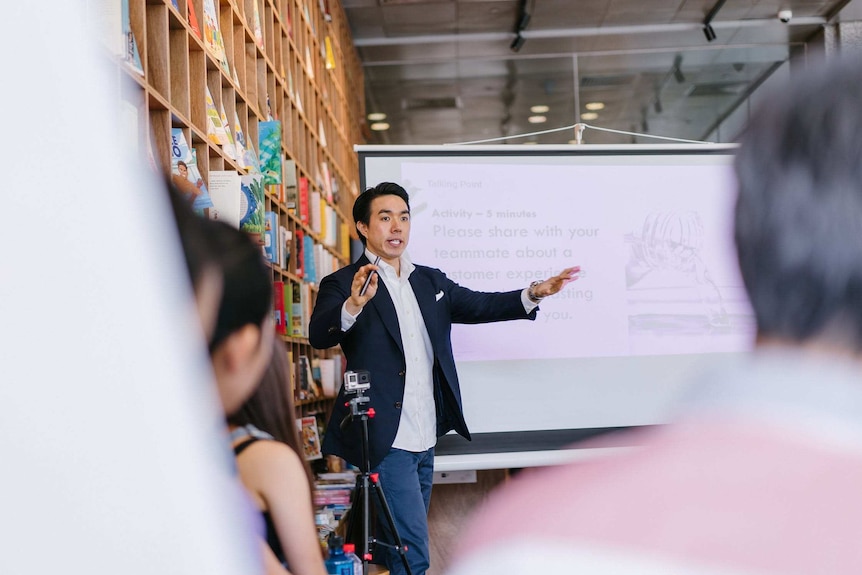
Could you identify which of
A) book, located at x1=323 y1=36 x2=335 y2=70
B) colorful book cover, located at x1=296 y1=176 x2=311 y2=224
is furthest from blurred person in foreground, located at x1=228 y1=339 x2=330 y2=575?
book, located at x1=323 y1=36 x2=335 y2=70

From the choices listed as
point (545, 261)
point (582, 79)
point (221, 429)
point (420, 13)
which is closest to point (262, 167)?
point (545, 261)

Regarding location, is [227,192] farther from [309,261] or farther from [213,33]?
[309,261]

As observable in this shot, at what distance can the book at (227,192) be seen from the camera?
242cm

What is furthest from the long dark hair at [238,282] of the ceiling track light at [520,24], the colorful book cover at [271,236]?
the ceiling track light at [520,24]

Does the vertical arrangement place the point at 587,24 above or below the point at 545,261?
above

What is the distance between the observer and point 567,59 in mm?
7633

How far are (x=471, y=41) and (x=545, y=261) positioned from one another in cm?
411

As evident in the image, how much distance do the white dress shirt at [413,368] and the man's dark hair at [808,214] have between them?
226cm

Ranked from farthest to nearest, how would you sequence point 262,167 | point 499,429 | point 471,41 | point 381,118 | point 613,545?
1. point 381,118
2. point 471,41
3. point 499,429
4. point 262,167
5. point 613,545

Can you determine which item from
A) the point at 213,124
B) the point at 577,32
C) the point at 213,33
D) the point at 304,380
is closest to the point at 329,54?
the point at 577,32

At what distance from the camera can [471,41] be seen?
7.30 metres

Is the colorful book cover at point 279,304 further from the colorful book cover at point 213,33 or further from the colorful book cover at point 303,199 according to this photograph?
the colorful book cover at point 213,33

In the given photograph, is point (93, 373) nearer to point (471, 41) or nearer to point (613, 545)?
point (613, 545)

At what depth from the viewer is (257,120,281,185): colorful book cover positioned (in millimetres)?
3355
